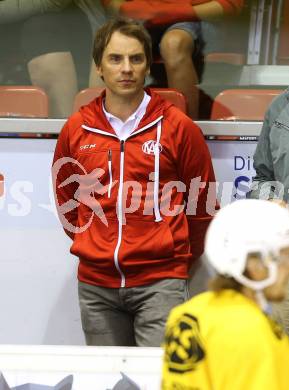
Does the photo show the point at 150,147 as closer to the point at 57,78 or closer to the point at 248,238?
the point at 248,238

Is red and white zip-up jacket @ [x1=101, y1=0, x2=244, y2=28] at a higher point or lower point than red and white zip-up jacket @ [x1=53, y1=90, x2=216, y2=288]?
higher

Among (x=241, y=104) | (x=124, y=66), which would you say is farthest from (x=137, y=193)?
(x=241, y=104)

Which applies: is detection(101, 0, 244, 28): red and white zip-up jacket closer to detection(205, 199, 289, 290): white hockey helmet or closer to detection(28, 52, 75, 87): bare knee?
detection(28, 52, 75, 87): bare knee

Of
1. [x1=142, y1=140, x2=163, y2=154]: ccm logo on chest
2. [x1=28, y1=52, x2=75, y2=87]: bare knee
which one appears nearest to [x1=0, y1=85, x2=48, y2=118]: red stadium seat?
[x1=28, y1=52, x2=75, y2=87]: bare knee

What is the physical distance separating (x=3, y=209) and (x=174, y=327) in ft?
5.82

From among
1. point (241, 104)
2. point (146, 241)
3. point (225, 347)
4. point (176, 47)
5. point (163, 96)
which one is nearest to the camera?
point (225, 347)

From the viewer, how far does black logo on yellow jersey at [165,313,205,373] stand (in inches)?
63.8

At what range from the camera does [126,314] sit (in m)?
2.77

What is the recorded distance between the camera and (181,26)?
3746 mm

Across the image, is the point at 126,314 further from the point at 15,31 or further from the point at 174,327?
the point at 15,31

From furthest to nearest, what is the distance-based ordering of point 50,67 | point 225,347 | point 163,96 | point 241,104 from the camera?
1. point 50,67
2. point 241,104
3. point 163,96
4. point 225,347

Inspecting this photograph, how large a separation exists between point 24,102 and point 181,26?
85cm

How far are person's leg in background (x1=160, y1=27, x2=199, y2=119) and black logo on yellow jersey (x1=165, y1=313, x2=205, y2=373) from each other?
2014 mm

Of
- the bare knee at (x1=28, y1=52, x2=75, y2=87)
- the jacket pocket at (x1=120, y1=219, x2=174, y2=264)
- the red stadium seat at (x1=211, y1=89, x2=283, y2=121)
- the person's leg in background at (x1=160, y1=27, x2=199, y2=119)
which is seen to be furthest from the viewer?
the bare knee at (x1=28, y1=52, x2=75, y2=87)
